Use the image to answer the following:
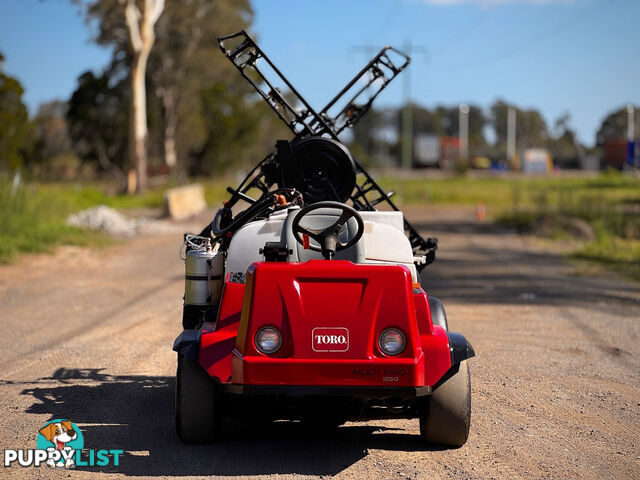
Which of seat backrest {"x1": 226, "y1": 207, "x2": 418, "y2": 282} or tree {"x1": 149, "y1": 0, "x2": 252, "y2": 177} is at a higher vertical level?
tree {"x1": 149, "y1": 0, "x2": 252, "y2": 177}

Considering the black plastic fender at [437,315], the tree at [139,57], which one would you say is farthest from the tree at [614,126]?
the black plastic fender at [437,315]

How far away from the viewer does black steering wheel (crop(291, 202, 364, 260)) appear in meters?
6.38

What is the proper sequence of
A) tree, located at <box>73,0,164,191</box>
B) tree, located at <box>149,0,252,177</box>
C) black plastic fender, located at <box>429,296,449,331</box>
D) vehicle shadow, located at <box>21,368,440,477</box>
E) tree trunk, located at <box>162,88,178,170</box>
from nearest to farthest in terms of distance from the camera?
vehicle shadow, located at <box>21,368,440,477</box>
black plastic fender, located at <box>429,296,449,331</box>
tree, located at <box>73,0,164,191</box>
tree, located at <box>149,0,252,177</box>
tree trunk, located at <box>162,88,178,170</box>

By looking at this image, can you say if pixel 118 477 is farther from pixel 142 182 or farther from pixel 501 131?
pixel 501 131

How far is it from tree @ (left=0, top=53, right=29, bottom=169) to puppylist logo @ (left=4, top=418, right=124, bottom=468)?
72.5 feet

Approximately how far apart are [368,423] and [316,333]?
6.00 ft

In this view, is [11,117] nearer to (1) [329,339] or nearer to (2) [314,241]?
(2) [314,241]

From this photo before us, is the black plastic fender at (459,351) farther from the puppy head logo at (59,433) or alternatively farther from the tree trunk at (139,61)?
the tree trunk at (139,61)

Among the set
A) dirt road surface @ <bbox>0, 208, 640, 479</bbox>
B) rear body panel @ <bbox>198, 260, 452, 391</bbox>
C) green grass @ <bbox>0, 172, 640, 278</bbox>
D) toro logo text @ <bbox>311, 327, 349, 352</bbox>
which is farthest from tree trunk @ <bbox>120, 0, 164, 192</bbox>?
toro logo text @ <bbox>311, 327, 349, 352</bbox>

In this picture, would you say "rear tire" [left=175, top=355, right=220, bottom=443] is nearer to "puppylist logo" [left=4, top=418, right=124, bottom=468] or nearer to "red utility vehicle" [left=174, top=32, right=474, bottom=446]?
"red utility vehicle" [left=174, top=32, right=474, bottom=446]

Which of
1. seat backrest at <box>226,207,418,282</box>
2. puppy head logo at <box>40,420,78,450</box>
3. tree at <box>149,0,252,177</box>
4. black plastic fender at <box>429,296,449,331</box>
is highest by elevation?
tree at <box>149,0,252,177</box>

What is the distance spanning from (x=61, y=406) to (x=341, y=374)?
114 inches

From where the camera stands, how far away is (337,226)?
21.3 feet

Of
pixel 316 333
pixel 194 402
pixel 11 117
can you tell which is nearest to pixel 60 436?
pixel 194 402
